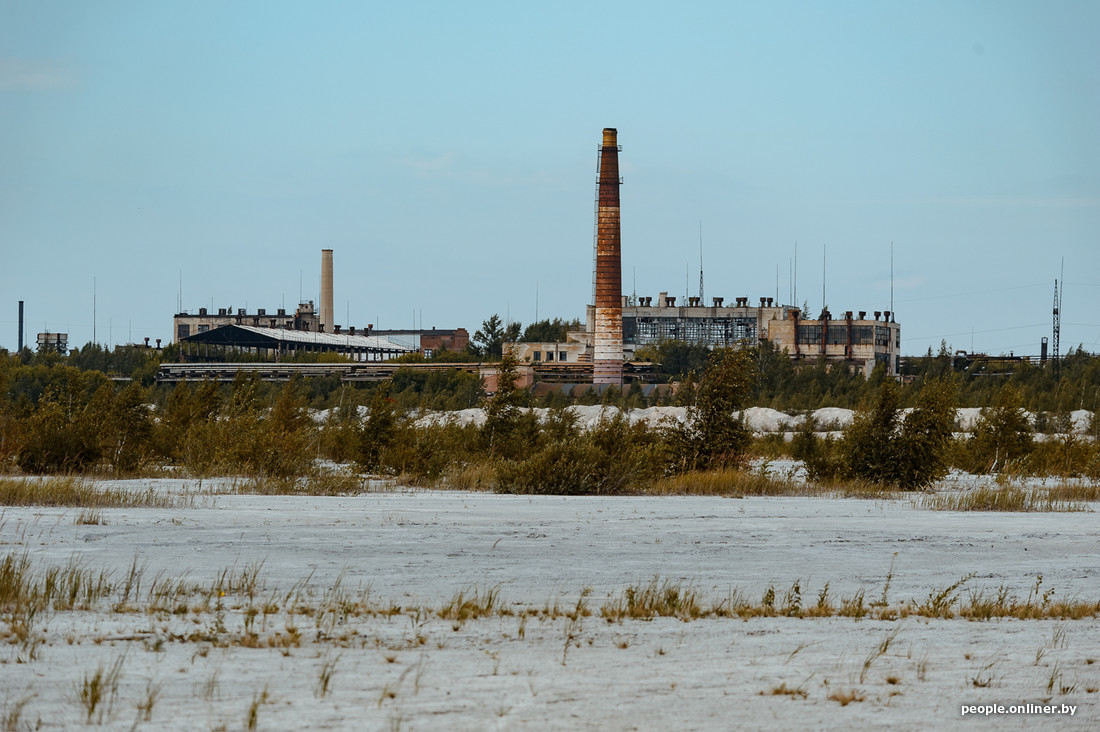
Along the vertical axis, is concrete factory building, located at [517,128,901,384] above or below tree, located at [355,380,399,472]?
above

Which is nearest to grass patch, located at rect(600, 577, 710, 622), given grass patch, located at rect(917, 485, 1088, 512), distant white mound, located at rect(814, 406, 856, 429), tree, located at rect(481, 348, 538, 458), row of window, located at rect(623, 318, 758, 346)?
grass patch, located at rect(917, 485, 1088, 512)

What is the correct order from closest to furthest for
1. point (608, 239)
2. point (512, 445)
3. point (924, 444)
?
point (924, 444), point (512, 445), point (608, 239)

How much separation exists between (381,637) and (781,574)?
545 centimetres

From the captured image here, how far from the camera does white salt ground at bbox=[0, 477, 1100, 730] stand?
6906 millimetres

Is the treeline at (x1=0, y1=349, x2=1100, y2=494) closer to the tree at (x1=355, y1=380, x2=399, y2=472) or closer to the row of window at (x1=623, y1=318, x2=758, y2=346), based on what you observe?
the tree at (x1=355, y1=380, x2=399, y2=472)

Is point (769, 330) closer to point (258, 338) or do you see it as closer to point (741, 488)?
point (258, 338)

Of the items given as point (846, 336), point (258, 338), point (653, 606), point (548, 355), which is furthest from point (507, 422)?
point (846, 336)

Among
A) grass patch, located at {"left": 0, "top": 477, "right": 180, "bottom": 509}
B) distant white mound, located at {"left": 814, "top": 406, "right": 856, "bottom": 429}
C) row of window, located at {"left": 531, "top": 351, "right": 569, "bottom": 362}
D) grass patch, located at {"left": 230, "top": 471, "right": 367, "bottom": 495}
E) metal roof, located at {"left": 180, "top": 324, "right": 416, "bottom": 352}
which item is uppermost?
metal roof, located at {"left": 180, "top": 324, "right": 416, "bottom": 352}

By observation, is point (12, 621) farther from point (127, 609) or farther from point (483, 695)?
point (483, 695)

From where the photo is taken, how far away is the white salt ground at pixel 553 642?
6906 mm

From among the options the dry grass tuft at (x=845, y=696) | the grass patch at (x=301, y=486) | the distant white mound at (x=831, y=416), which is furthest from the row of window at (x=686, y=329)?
the dry grass tuft at (x=845, y=696)

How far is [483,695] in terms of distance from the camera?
7121mm

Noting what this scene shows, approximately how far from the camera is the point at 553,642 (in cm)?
866

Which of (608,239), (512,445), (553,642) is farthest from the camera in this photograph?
(608,239)
